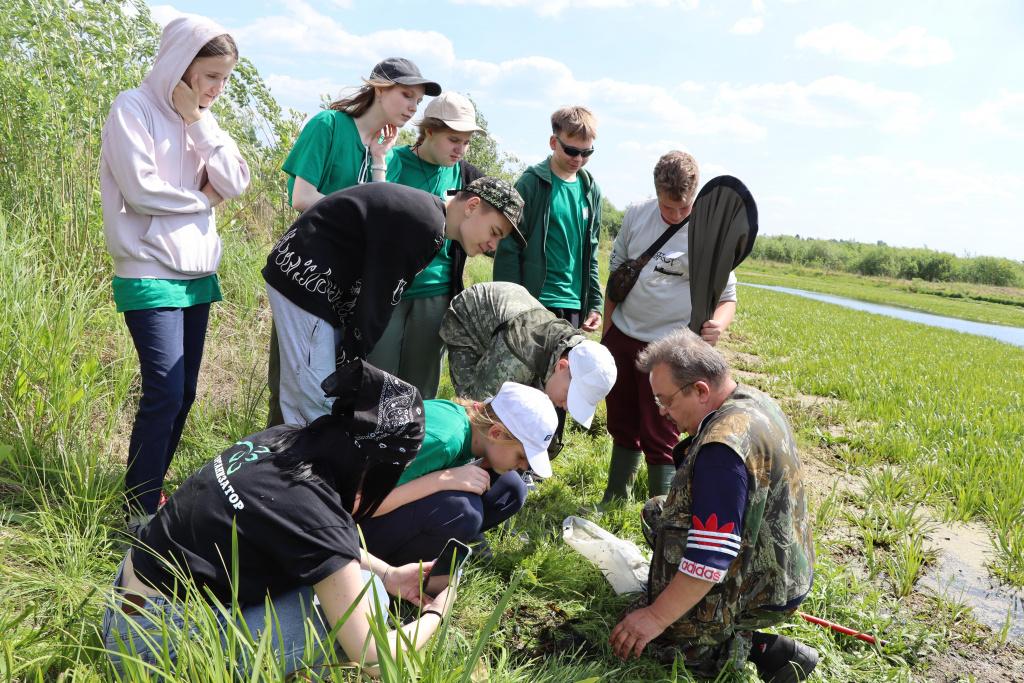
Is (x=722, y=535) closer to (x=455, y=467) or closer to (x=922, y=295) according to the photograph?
(x=455, y=467)

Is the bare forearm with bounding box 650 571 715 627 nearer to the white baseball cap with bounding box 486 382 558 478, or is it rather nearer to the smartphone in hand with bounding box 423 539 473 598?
the white baseball cap with bounding box 486 382 558 478

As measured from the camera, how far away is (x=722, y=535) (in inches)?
82.7

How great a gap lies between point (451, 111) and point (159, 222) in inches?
55.9

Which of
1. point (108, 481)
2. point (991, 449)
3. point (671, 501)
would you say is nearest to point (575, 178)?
point (671, 501)

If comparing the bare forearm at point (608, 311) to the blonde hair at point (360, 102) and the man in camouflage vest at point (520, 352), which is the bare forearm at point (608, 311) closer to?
the man in camouflage vest at point (520, 352)

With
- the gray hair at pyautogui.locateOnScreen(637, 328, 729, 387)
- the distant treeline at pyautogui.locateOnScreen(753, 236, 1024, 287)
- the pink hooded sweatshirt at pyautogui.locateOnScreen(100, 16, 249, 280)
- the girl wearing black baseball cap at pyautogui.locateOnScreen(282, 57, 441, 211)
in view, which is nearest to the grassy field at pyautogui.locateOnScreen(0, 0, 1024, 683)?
the pink hooded sweatshirt at pyautogui.locateOnScreen(100, 16, 249, 280)

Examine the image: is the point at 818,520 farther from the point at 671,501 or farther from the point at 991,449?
the point at 991,449

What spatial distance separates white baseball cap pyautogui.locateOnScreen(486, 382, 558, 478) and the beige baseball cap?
5.05ft

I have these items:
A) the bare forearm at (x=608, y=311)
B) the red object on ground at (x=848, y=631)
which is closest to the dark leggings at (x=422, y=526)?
the red object on ground at (x=848, y=631)

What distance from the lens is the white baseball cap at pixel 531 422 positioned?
2.29 metres

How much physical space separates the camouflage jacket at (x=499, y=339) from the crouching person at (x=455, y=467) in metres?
0.53

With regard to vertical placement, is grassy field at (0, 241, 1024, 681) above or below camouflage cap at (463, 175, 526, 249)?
below

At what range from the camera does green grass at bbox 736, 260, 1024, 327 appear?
33.3m

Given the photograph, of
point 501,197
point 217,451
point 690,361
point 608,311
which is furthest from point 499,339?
point 217,451
